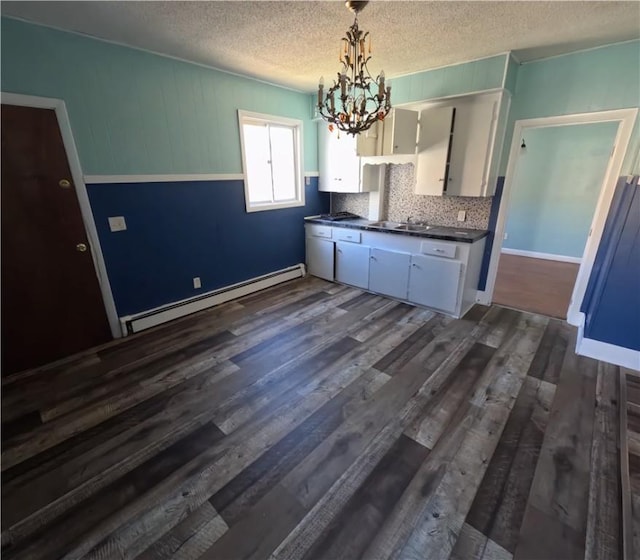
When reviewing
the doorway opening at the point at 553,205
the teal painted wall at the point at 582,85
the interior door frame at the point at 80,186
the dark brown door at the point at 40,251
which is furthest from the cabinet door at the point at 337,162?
the dark brown door at the point at 40,251

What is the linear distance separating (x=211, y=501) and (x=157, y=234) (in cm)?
244

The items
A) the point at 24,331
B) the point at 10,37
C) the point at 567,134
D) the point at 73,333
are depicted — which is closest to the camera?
the point at 10,37

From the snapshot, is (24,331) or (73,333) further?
(73,333)

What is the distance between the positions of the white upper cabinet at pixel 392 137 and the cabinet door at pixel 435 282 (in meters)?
1.20

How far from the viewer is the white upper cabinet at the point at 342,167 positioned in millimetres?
3930

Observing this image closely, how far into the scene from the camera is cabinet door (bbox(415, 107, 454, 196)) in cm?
321

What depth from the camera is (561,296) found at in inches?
153

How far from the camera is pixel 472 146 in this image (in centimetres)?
313

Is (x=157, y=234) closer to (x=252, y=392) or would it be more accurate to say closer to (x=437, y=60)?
(x=252, y=392)

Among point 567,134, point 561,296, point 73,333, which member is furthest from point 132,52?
point 567,134

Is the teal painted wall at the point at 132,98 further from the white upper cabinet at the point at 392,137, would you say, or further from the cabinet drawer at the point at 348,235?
the cabinet drawer at the point at 348,235

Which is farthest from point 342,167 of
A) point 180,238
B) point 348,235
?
point 180,238

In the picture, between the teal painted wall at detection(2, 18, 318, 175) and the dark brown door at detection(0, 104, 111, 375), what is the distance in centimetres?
22

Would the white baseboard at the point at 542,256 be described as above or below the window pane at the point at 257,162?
below
